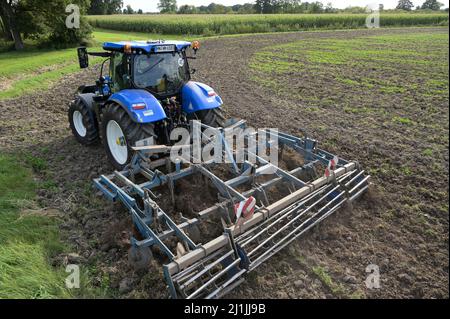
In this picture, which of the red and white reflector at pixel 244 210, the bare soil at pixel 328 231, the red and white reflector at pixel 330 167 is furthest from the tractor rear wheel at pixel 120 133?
the red and white reflector at pixel 330 167

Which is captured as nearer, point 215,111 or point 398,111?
point 215,111

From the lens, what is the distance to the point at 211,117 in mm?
5121

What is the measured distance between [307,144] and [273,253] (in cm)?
179

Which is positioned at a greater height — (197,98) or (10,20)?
(10,20)

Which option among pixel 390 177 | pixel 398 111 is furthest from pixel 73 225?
pixel 398 111

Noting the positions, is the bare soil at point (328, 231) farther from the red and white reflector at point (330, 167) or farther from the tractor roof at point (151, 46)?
the tractor roof at point (151, 46)

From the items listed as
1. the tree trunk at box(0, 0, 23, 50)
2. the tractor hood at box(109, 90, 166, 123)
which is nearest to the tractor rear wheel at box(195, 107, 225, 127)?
the tractor hood at box(109, 90, 166, 123)

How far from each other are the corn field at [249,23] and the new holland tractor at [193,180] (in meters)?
25.3

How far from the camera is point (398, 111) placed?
291 inches

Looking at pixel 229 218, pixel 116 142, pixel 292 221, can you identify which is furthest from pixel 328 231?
pixel 116 142

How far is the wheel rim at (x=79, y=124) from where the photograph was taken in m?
6.04

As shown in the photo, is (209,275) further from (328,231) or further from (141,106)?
(141,106)

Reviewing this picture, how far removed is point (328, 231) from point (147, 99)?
9.18 feet

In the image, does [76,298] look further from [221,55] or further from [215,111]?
[221,55]
